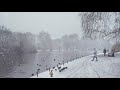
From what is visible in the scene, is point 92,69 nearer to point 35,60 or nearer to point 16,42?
→ point 35,60

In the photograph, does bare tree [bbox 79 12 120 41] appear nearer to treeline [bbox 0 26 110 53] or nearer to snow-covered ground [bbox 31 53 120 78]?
treeline [bbox 0 26 110 53]

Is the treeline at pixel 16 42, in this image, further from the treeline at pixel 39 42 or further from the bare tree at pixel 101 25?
the bare tree at pixel 101 25

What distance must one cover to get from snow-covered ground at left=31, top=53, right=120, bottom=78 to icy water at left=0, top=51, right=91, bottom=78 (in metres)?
0.30

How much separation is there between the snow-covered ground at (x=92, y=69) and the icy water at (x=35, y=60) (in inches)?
12.0

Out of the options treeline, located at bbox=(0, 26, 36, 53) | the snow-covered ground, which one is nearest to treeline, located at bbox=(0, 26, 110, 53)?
treeline, located at bbox=(0, 26, 36, 53)

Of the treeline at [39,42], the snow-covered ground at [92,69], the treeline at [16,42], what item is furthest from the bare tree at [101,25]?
the treeline at [16,42]

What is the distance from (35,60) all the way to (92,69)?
1.51 metres

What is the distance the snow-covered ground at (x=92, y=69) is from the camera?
4688 millimetres

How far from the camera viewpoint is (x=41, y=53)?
18.0 feet

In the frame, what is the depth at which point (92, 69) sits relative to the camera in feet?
15.8

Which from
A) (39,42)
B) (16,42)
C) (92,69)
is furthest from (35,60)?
(92,69)

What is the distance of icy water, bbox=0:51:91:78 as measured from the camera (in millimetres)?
5332
